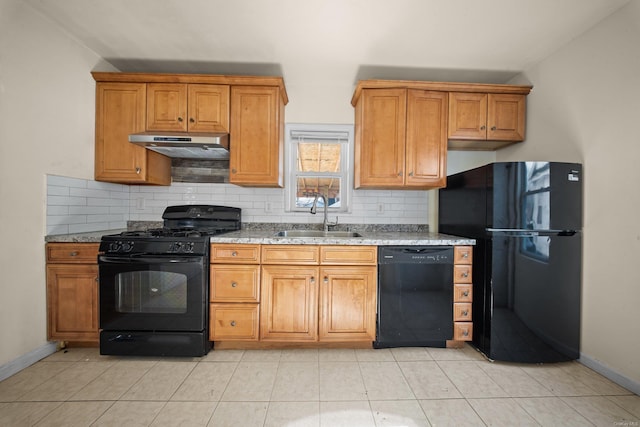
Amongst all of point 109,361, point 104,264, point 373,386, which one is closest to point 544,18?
point 373,386

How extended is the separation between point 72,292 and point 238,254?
131 centimetres

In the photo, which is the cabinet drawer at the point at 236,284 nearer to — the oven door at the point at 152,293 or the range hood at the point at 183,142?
the oven door at the point at 152,293

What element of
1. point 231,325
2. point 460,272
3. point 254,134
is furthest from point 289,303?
point 254,134

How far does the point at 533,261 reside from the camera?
193cm

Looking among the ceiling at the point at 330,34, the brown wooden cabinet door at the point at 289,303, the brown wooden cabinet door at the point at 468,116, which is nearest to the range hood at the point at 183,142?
the ceiling at the point at 330,34

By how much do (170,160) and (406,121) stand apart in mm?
2423

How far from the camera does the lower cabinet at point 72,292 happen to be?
6.49 ft

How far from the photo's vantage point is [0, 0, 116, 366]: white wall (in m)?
1.72

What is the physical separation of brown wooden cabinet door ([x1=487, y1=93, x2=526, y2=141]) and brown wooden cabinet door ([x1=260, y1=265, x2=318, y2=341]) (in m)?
2.11

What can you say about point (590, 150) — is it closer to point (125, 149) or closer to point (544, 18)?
point (544, 18)

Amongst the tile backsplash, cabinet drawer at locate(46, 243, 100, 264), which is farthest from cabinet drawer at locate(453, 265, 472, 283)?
cabinet drawer at locate(46, 243, 100, 264)

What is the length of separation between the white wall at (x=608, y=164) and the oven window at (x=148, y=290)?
9.99ft

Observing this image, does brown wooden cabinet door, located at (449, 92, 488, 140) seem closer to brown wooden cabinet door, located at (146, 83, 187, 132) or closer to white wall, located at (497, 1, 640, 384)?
white wall, located at (497, 1, 640, 384)

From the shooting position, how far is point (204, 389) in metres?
1.66
